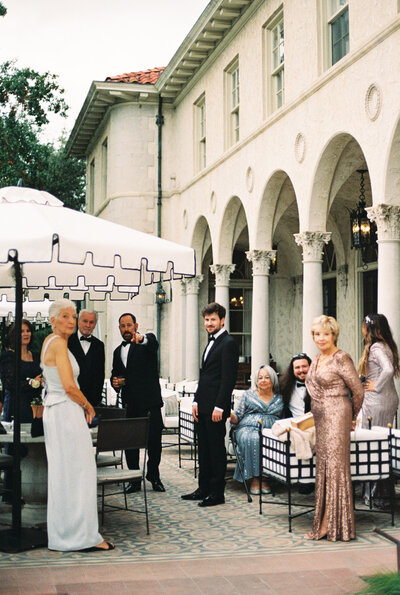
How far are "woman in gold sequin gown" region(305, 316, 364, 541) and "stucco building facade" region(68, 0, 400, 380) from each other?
479 centimetres

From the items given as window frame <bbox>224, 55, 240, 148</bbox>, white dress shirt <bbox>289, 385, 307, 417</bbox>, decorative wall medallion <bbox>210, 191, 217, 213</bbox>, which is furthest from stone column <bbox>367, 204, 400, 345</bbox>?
decorative wall medallion <bbox>210, 191, 217, 213</bbox>

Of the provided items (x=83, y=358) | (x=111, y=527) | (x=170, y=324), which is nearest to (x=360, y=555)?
(x=111, y=527)

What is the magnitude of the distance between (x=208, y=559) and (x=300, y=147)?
9.90 m

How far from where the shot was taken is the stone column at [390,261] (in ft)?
36.9

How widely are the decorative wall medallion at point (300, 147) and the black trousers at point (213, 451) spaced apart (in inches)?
292

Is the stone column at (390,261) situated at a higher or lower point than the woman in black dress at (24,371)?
higher

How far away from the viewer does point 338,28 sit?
44.3 ft

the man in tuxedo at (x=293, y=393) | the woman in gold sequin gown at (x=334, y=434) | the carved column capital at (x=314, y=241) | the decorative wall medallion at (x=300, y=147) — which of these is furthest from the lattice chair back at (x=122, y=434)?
the decorative wall medallion at (x=300, y=147)

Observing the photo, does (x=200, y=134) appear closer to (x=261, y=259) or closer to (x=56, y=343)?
(x=261, y=259)

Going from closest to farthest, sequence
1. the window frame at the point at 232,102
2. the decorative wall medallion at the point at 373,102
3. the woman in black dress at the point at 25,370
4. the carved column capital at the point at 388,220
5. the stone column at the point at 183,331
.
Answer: the woman in black dress at the point at 25,370 < the carved column capital at the point at 388,220 < the decorative wall medallion at the point at 373,102 < the window frame at the point at 232,102 < the stone column at the point at 183,331

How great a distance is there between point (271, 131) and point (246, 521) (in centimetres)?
1026

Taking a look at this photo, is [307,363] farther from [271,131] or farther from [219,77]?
[219,77]

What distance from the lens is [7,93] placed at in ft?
73.2

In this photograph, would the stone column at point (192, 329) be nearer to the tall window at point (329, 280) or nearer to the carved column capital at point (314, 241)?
the tall window at point (329, 280)
